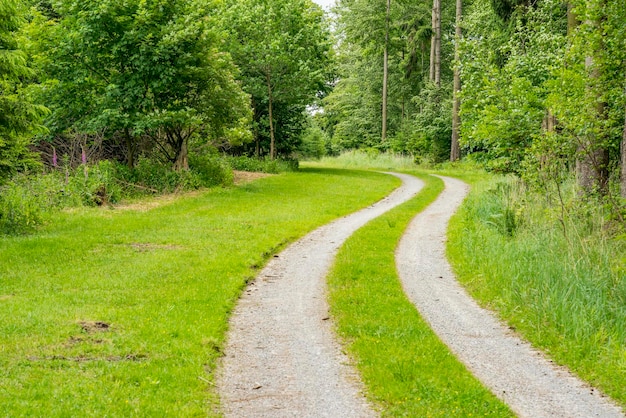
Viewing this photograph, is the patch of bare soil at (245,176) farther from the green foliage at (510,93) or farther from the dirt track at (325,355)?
the dirt track at (325,355)

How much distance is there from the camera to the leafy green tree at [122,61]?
20.0 meters

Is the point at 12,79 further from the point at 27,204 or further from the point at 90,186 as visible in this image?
the point at 90,186

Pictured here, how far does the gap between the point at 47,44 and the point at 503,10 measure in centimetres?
1669

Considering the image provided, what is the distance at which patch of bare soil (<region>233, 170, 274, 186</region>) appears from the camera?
88.4 ft

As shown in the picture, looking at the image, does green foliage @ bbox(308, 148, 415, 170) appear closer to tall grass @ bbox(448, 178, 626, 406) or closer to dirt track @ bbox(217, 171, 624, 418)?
tall grass @ bbox(448, 178, 626, 406)

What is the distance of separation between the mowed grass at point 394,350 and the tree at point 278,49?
21232mm

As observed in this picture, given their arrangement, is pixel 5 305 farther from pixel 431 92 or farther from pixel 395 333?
pixel 431 92

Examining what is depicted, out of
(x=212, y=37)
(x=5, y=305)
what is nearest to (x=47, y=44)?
(x=212, y=37)

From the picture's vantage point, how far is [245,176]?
95.4 ft

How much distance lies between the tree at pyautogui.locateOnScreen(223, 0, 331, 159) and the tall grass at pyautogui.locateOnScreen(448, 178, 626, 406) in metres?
19.9

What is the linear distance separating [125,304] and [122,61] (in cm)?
1413

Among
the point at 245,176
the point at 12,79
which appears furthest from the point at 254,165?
the point at 12,79

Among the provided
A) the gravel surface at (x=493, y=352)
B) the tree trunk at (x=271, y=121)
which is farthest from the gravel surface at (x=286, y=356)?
the tree trunk at (x=271, y=121)

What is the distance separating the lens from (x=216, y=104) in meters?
23.3
